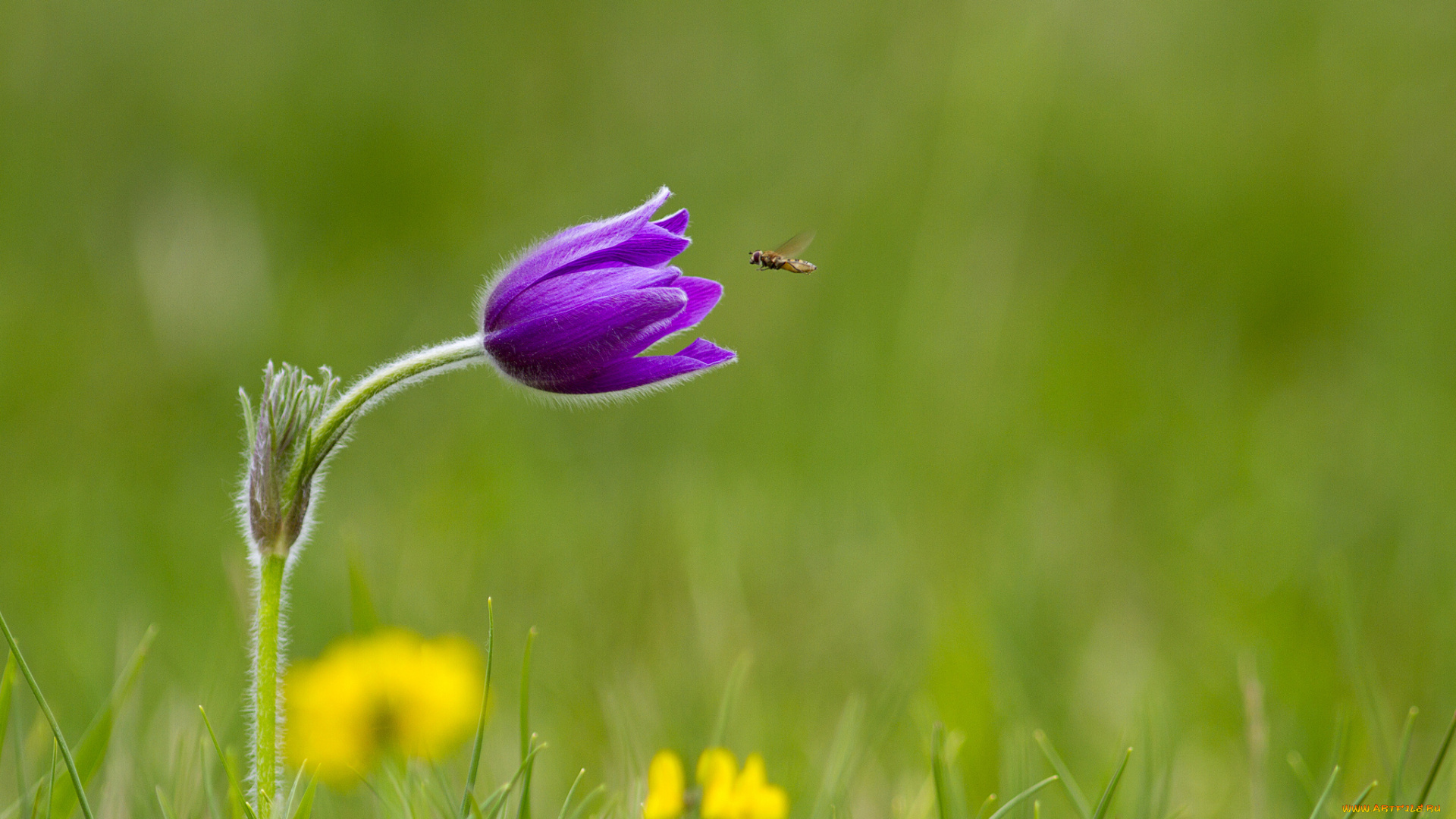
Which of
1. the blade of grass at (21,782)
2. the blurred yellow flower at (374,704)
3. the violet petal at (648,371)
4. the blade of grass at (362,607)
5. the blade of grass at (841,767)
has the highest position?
the violet petal at (648,371)

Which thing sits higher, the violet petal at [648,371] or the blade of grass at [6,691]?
the violet petal at [648,371]

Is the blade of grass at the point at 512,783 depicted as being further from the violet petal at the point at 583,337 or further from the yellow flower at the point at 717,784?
the violet petal at the point at 583,337

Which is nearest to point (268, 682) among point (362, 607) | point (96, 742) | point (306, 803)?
point (306, 803)

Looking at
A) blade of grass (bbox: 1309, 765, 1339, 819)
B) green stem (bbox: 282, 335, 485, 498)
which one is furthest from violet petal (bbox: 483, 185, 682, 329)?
blade of grass (bbox: 1309, 765, 1339, 819)

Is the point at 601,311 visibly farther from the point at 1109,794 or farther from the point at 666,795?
the point at 1109,794

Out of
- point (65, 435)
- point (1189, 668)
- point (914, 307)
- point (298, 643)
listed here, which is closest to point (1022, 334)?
point (914, 307)

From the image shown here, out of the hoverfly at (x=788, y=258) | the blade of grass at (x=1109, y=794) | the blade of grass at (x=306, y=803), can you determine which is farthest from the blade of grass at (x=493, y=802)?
the hoverfly at (x=788, y=258)

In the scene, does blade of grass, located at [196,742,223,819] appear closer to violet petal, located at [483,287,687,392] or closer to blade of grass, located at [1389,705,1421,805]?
violet petal, located at [483,287,687,392]
